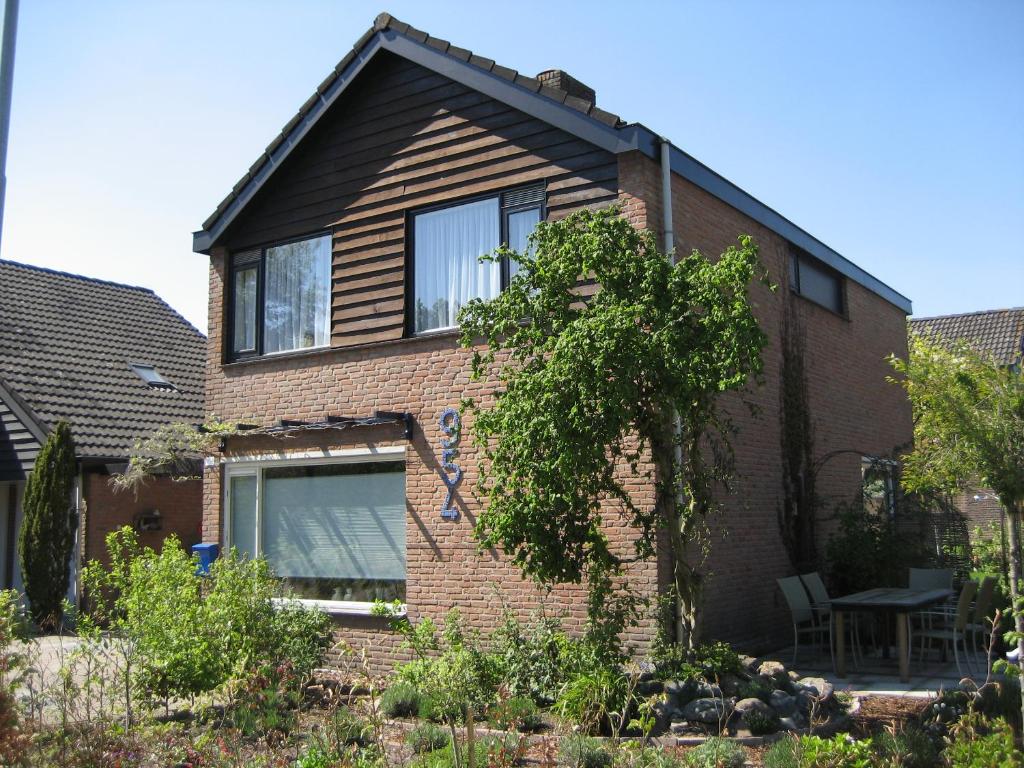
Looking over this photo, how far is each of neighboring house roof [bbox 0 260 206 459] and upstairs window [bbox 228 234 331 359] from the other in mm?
4214

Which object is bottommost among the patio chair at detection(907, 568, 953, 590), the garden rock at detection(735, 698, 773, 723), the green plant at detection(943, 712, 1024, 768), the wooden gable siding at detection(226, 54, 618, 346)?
the garden rock at detection(735, 698, 773, 723)

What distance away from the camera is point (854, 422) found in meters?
15.5

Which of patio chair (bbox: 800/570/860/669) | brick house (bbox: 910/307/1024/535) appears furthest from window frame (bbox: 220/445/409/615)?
brick house (bbox: 910/307/1024/535)

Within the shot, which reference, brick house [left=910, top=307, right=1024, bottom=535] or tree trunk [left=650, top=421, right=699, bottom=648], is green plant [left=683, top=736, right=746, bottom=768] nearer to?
tree trunk [left=650, top=421, right=699, bottom=648]

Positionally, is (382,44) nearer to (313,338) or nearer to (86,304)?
(313,338)

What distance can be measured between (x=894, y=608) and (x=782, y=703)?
2.68m

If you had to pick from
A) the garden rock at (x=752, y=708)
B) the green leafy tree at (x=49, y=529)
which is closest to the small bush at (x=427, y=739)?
the garden rock at (x=752, y=708)

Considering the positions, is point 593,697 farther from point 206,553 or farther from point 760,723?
point 206,553

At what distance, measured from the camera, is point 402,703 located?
891cm

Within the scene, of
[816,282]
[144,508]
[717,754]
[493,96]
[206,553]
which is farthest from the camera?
[144,508]

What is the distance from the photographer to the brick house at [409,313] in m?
11.0

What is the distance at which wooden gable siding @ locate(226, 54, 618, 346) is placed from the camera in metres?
11.3

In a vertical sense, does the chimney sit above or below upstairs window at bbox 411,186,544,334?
above

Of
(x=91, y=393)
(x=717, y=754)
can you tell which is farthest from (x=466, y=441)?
(x=91, y=393)
